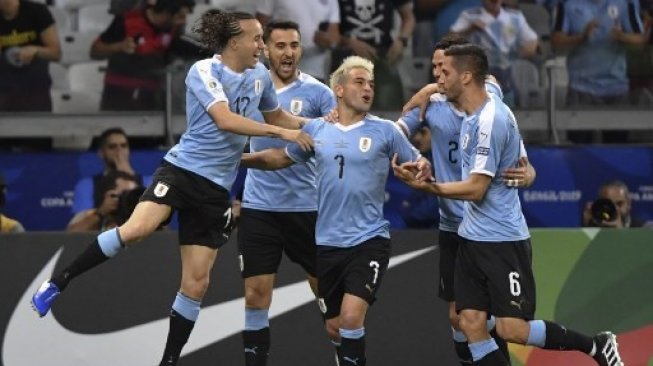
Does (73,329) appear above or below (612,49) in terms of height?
below

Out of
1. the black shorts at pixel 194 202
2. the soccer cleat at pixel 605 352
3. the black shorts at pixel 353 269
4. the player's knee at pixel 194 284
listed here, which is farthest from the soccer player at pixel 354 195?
the soccer cleat at pixel 605 352

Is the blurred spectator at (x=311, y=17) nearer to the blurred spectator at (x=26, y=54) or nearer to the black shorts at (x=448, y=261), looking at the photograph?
the blurred spectator at (x=26, y=54)

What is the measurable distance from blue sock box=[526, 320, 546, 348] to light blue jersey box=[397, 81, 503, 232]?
3.10ft

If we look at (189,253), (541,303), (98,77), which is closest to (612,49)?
(541,303)

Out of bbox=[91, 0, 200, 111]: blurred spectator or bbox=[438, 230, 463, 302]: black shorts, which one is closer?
bbox=[438, 230, 463, 302]: black shorts

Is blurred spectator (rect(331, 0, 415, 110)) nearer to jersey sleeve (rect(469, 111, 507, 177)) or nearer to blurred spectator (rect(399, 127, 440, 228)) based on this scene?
blurred spectator (rect(399, 127, 440, 228))

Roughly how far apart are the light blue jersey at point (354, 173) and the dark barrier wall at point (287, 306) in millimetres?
1638

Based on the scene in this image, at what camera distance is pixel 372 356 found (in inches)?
458

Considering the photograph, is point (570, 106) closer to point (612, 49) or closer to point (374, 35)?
point (612, 49)

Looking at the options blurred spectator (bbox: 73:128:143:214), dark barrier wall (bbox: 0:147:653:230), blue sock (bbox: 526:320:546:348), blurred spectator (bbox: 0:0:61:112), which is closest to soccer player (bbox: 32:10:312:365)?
blue sock (bbox: 526:320:546:348)

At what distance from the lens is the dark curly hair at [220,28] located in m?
10.2

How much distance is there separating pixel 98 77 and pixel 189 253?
152 inches

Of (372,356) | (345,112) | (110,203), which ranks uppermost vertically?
(345,112)

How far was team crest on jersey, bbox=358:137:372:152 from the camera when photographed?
32.8ft
